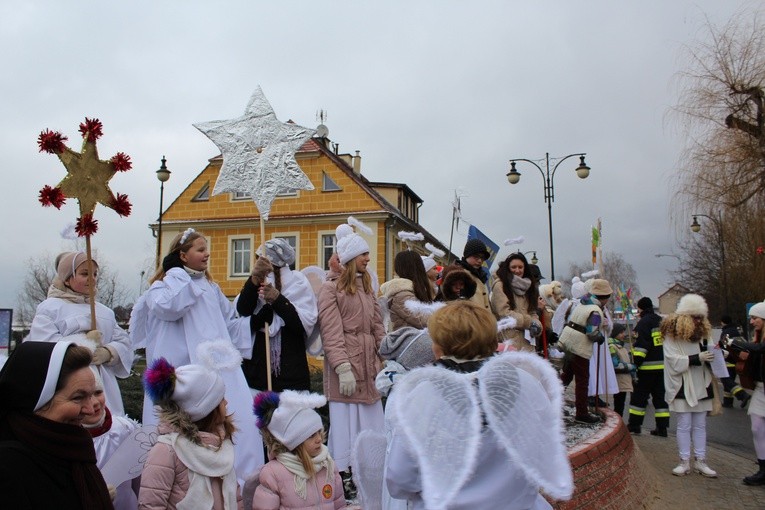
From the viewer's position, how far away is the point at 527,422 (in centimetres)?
242

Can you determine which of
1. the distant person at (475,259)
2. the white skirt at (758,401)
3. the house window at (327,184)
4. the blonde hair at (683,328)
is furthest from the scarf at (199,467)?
the house window at (327,184)

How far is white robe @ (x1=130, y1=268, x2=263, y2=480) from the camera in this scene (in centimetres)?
442

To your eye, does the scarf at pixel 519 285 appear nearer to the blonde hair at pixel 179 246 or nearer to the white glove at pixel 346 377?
the white glove at pixel 346 377

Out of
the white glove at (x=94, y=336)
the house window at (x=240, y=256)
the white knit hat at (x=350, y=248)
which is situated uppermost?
the house window at (x=240, y=256)

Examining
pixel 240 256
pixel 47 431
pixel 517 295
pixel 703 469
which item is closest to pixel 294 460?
pixel 47 431

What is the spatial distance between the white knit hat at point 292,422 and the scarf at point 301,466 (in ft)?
0.21

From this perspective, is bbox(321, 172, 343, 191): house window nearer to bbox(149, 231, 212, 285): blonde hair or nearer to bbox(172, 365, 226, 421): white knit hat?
bbox(149, 231, 212, 285): blonde hair

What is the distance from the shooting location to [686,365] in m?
7.61

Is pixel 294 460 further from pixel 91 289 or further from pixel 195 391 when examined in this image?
pixel 91 289

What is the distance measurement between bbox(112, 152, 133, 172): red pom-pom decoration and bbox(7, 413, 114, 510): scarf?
252 cm

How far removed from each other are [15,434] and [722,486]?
7532 mm

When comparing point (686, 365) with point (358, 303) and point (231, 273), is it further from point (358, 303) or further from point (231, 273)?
point (231, 273)

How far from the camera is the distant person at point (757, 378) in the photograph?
7.18 meters

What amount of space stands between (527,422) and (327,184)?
106ft
